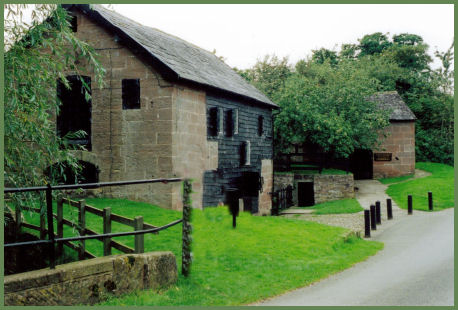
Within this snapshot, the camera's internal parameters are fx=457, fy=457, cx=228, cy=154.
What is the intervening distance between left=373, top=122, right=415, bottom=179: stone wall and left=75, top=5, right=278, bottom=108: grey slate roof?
1232 centimetres

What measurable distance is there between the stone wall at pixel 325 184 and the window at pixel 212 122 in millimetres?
9797

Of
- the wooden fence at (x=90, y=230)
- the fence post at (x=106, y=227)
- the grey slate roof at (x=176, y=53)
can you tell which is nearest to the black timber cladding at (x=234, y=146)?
the grey slate roof at (x=176, y=53)

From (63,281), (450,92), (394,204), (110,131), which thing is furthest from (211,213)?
(450,92)

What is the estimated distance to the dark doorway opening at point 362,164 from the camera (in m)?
31.9

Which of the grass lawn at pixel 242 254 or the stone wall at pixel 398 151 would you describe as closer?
the grass lawn at pixel 242 254

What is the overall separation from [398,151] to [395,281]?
2503 cm

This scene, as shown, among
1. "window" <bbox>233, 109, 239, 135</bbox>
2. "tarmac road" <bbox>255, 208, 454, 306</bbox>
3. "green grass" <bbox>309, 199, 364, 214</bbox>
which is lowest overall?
"green grass" <bbox>309, 199, 364, 214</bbox>

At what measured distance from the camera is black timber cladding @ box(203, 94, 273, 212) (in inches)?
653

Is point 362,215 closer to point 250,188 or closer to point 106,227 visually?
point 250,188

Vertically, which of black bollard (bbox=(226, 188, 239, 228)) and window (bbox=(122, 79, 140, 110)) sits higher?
window (bbox=(122, 79, 140, 110))

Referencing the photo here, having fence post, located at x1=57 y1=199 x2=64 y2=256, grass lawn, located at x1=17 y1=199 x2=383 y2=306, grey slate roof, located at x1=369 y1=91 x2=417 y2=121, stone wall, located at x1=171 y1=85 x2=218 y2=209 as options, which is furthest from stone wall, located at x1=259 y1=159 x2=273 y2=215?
fence post, located at x1=57 y1=199 x2=64 y2=256

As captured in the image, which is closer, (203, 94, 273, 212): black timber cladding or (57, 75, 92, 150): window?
(57, 75, 92, 150): window

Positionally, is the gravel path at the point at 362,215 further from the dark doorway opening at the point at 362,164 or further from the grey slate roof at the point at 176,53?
the grey slate roof at the point at 176,53

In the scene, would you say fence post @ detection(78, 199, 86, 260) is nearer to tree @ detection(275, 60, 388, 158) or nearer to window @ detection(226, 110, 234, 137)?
window @ detection(226, 110, 234, 137)
